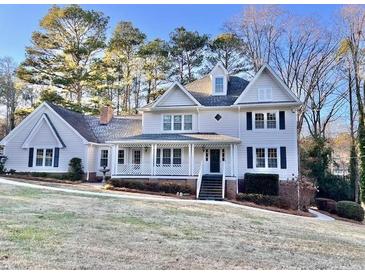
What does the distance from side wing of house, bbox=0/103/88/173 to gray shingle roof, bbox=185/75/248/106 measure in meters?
8.62

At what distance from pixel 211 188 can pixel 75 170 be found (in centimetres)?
981

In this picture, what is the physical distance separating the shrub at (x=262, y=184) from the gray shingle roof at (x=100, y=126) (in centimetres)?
921

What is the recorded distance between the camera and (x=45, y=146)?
23.8 metres

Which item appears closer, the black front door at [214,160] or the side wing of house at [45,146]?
the black front door at [214,160]

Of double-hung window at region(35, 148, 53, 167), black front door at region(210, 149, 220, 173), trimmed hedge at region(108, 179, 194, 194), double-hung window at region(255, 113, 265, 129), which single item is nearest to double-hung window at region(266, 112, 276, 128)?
double-hung window at region(255, 113, 265, 129)

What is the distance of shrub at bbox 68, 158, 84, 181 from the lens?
75.0 ft

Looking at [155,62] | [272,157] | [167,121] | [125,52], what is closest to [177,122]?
[167,121]

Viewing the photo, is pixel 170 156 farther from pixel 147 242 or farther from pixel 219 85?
pixel 147 242

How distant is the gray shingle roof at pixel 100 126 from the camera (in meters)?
24.6

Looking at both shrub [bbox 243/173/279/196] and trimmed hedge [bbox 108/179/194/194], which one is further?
shrub [bbox 243/173/279/196]

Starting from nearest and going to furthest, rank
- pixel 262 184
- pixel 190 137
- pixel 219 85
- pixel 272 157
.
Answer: pixel 262 184, pixel 190 137, pixel 272 157, pixel 219 85

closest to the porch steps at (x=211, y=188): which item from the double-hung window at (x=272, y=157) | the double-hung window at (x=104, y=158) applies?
the double-hung window at (x=272, y=157)

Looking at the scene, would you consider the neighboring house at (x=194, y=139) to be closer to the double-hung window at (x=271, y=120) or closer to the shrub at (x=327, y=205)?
the double-hung window at (x=271, y=120)

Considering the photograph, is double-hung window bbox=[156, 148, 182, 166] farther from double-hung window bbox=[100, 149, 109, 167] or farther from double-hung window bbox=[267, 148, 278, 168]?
double-hung window bbox=[267, 148, 278, 168]
